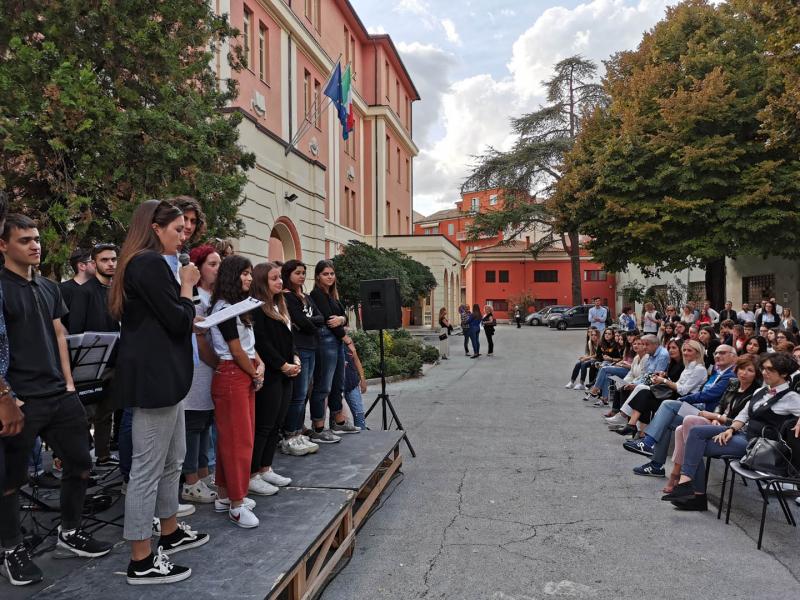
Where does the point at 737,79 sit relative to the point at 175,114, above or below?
above

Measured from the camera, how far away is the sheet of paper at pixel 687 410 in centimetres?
622

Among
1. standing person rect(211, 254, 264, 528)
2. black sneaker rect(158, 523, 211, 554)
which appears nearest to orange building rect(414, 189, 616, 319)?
standing person rect(211, 254, 264, 528)

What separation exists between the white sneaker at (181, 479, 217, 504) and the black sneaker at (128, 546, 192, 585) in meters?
1.24

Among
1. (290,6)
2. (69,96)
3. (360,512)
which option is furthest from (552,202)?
(360,512)

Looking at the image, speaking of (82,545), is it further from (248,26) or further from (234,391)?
(248,26)

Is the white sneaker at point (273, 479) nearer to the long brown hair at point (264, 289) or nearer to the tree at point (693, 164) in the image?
the long brown hair at point (264, 289)

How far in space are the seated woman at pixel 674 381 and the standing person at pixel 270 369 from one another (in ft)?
15.4

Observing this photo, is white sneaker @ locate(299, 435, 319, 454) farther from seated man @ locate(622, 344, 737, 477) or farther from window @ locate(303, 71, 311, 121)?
window @ locate(303, 71, 311, 121)

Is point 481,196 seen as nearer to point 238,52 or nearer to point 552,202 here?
point 552,202

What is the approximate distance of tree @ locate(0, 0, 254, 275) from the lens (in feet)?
26.8

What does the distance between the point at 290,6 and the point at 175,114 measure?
16117mm

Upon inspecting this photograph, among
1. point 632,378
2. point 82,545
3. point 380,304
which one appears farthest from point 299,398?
point 632,378

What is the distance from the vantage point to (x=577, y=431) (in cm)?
882

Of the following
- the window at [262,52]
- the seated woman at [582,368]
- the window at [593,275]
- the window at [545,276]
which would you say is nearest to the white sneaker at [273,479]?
the seated woman at [582,368]
